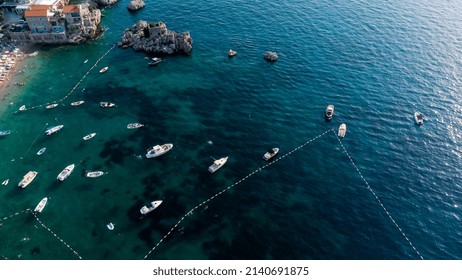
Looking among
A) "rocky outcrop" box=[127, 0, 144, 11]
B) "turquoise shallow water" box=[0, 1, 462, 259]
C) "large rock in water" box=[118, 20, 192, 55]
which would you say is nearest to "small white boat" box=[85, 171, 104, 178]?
"turquoise shallow water" box=[0, 1, 462, 259]

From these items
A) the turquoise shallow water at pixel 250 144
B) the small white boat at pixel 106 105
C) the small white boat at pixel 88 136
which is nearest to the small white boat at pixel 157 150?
the turquoise shallow water at pixel 250 144

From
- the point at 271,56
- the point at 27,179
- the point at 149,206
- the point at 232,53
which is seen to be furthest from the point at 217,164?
the point at 271,56

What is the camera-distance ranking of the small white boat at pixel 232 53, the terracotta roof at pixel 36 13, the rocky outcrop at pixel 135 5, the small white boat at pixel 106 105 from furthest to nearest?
the rocky outcrop at pixel 135 5
the small white boat at pixel 232 53
the terracotta roof at pixel 36 13
the small white boat at pixel 106 105

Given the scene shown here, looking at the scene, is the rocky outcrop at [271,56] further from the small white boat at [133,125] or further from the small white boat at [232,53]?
the small white boat at [133,125]

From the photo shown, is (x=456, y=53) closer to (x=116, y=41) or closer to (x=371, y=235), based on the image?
(x=371, y=235)

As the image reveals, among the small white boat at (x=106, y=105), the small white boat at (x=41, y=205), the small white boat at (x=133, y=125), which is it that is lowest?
the small white boat at (x=41, y=205)

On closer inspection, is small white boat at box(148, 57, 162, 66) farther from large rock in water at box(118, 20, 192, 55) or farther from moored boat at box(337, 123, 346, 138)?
moored boat at box(337, 123, 346, 138)

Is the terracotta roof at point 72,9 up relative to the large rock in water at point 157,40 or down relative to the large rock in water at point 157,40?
up


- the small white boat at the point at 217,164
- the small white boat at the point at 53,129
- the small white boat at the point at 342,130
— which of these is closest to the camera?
the small white boat at the point at 217,164
